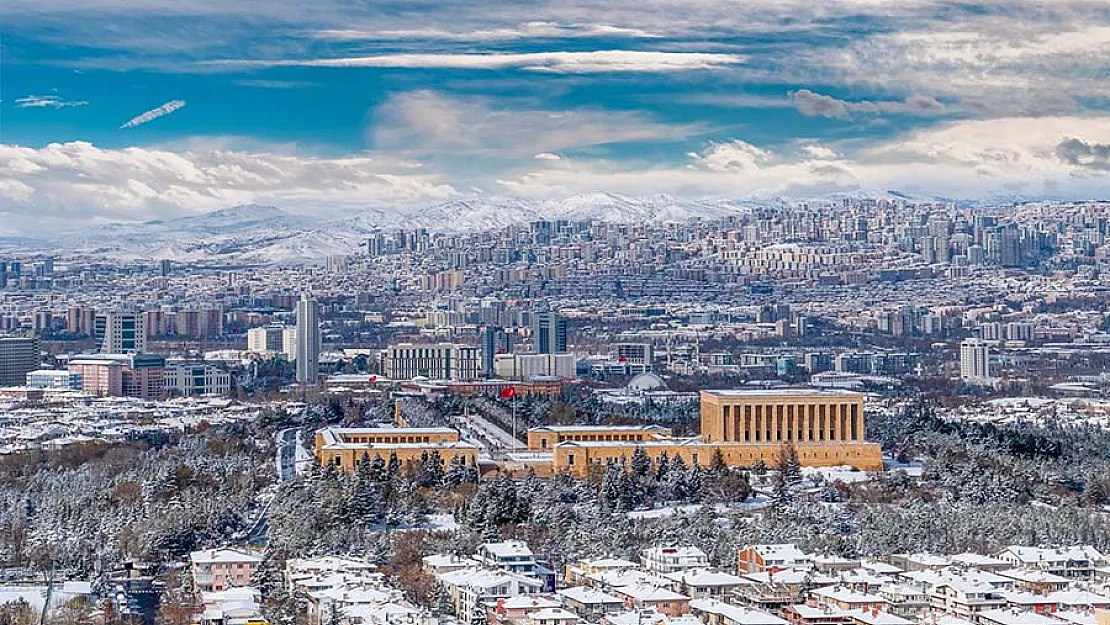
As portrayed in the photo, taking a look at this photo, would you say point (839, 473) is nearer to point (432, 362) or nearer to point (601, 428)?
point (601, 428)

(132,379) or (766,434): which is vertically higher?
(132,379)

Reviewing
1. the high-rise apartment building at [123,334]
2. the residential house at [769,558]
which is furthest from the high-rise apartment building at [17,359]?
the residential house at [769,558]

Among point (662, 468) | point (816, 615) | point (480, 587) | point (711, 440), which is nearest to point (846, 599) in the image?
point (816, 615)

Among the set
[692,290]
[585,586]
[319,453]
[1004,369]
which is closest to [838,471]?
[319,453]

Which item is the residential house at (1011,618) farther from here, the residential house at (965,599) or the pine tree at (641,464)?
the pine tree at (641,464)

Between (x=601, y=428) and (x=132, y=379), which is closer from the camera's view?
(x=601, y=428)

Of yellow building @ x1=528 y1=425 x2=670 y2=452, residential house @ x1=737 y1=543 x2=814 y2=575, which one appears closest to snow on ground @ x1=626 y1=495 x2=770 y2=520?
residential house @ x1=737 y1=543 x2=814 y2=575
